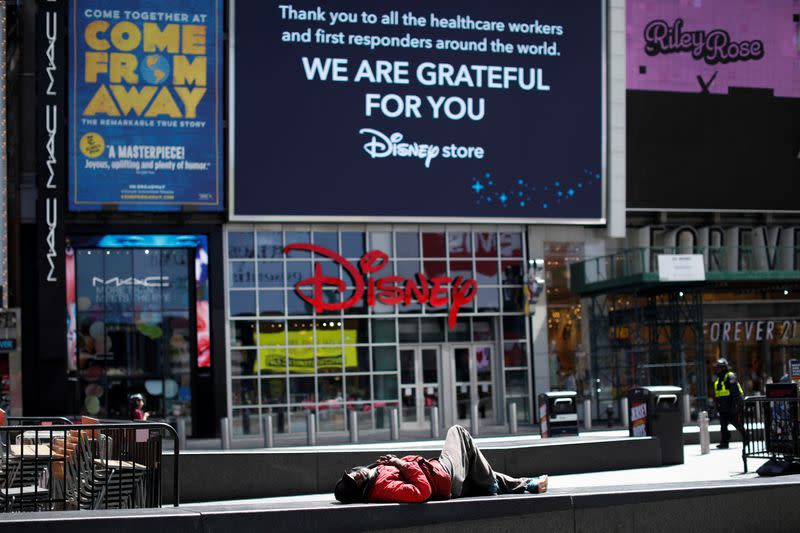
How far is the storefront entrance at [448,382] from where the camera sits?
37219mm

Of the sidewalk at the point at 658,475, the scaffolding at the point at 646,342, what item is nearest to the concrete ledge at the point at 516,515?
the sidewalk at the point at 658,475

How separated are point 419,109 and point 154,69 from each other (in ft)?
26.8

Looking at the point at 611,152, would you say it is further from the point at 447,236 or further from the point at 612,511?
the point at 612,511

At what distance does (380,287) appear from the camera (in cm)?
3697

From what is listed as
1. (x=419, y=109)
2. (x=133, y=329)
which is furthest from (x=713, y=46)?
Answer: (x=133, y=329)

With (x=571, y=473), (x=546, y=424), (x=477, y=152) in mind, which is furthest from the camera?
(x=477, y=152)

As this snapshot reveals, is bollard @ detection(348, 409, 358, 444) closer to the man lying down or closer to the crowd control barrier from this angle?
the crowd control barrier

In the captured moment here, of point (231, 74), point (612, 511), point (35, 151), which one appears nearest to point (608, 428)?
point (231, 74)

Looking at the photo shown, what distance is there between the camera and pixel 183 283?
36.6 meters

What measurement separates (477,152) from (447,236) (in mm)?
2837

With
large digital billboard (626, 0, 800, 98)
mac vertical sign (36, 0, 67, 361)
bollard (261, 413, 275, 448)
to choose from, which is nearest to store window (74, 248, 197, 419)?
mac vertical sign (36, 0, 67, 361)

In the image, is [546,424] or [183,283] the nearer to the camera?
[546,424]

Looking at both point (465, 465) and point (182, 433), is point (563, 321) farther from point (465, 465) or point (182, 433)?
point (465, 465)

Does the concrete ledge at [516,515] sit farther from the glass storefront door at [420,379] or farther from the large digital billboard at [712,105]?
the large digital billboard at [712,105]
